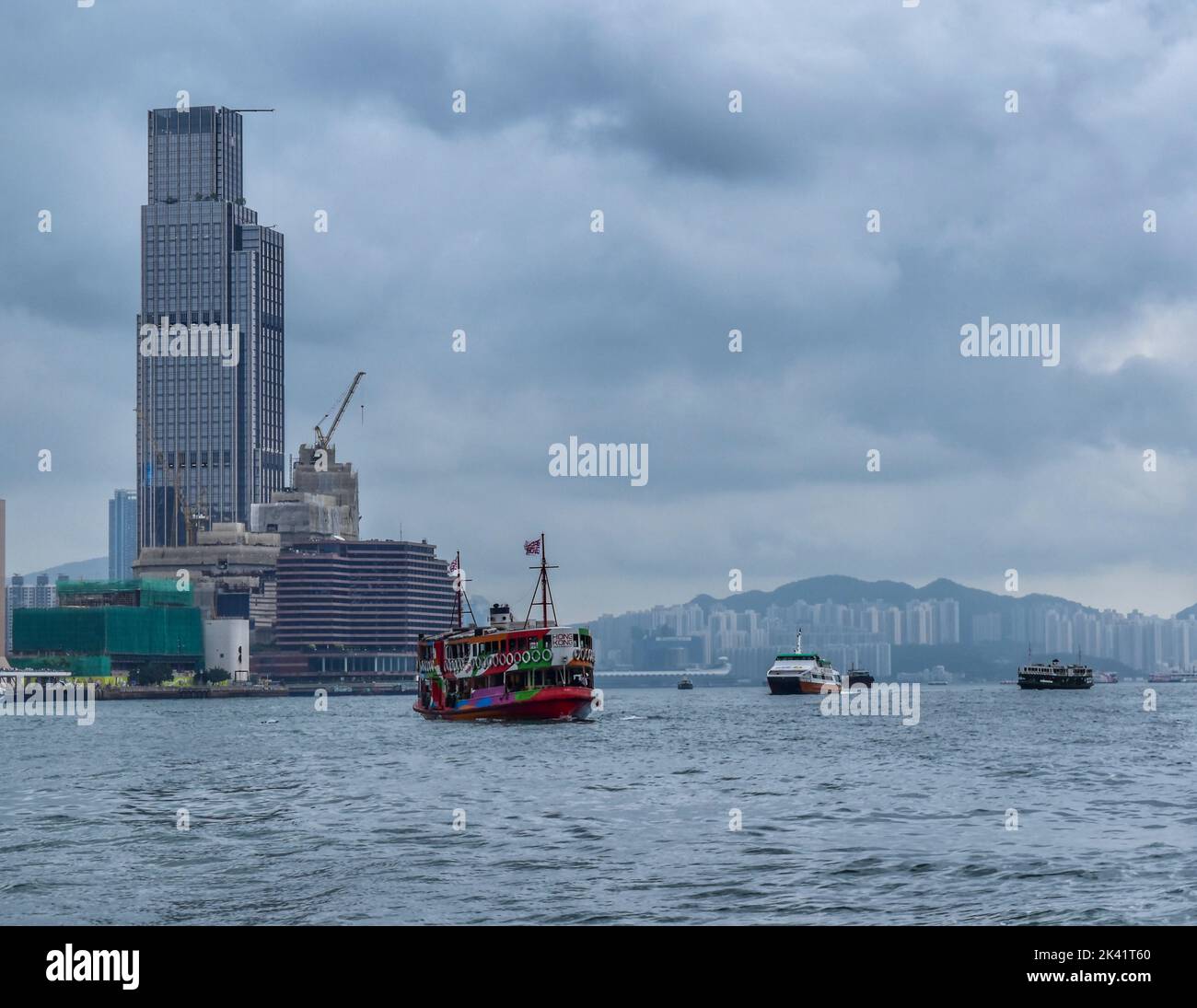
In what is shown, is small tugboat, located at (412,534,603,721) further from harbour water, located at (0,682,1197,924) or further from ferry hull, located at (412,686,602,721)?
harbour water, located at (0,682,1197,924)

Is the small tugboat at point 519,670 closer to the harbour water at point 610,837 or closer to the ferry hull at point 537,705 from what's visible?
the ferry hull at point 537,705

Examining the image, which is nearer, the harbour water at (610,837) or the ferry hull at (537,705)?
the harbour water at (610,837)

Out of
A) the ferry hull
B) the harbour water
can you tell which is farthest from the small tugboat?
the harbour water

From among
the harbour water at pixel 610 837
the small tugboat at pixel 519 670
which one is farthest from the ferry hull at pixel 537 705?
the harbour water at pixel 610 837

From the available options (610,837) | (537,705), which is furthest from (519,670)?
(610,837)

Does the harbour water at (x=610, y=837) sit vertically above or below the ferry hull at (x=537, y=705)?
above
